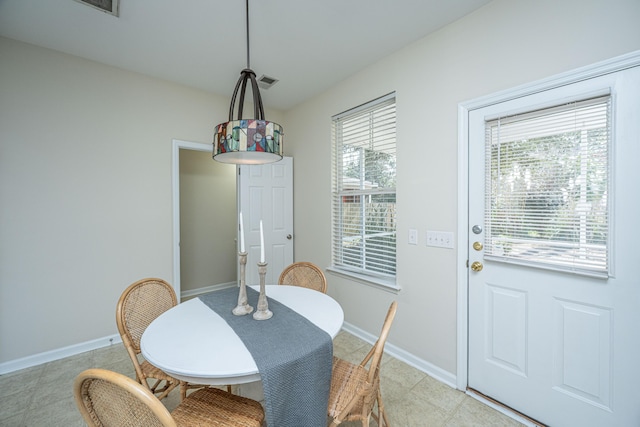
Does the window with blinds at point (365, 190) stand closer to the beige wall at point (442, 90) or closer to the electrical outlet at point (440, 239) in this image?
the beige wall at point (442, 90)

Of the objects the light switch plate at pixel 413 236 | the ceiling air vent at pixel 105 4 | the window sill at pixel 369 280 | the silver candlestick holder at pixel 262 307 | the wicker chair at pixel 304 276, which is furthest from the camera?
the window sill at pixel 369 280

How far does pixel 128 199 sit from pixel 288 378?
8.50 feet

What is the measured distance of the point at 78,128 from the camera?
2471 mm

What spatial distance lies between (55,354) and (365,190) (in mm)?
3206

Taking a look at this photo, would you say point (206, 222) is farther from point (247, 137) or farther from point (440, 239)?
point (440, 239)

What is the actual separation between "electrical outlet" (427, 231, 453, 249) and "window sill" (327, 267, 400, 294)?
529 millimetres

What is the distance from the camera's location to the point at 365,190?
276cm

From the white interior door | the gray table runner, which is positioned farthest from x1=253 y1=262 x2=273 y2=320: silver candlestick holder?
the white interior door

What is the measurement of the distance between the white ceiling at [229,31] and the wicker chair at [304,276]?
1.87 metres

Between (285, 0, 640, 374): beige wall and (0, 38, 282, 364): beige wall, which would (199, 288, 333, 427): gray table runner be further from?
(0, 38, 282, 364): beige wall

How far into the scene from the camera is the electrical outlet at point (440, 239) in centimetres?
202

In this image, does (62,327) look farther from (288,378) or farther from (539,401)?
(539,401)

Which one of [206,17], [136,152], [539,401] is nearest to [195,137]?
[136,152]

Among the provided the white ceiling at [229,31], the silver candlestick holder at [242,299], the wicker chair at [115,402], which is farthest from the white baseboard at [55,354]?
the white ceiling at [229,31]
